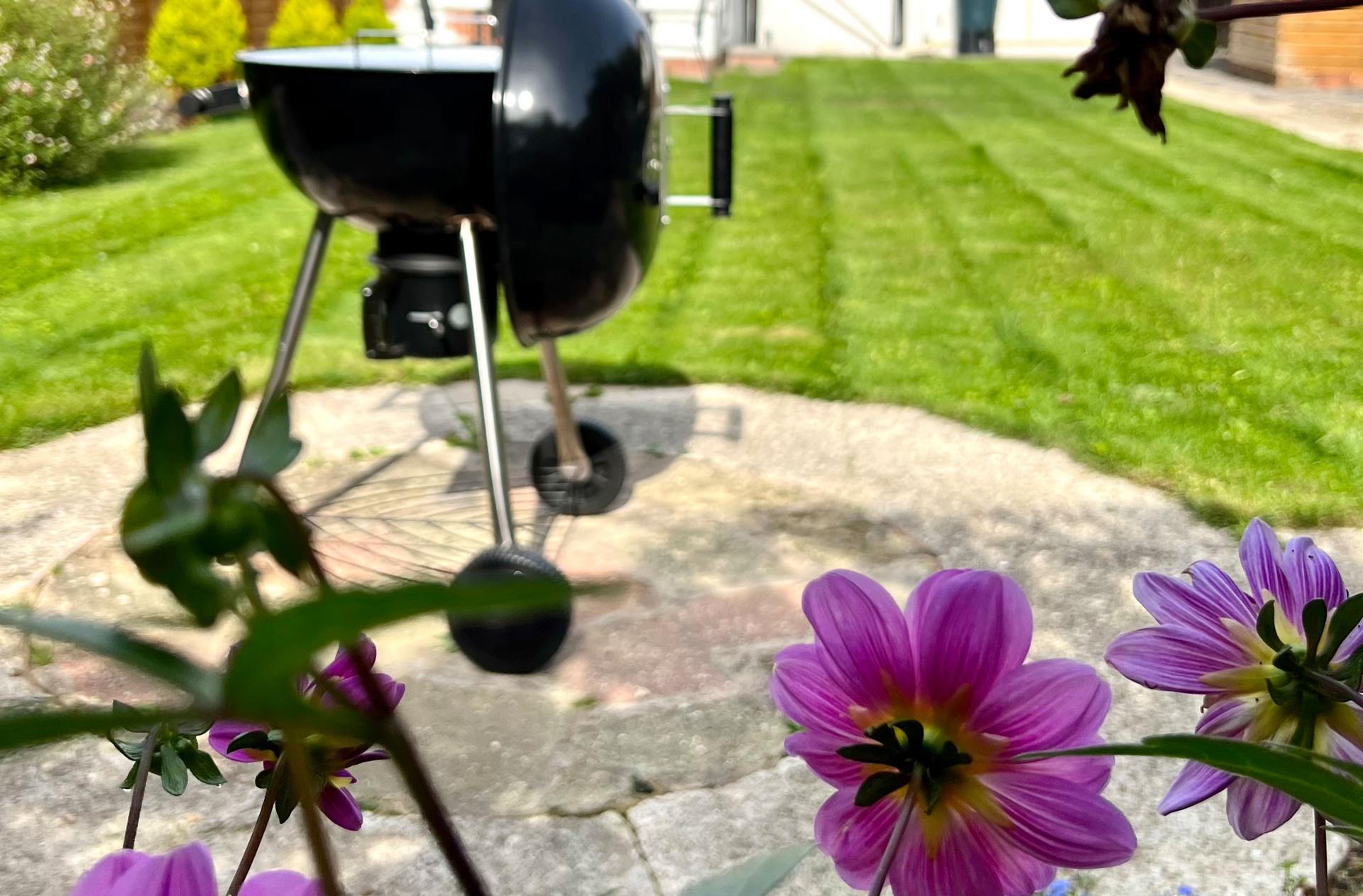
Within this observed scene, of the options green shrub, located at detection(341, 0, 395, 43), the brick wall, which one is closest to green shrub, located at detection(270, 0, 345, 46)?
green shrub, located at detection(341, 0, 395, 43)

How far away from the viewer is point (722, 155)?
3.01 meters

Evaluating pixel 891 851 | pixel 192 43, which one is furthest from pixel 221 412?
pixel 192 43

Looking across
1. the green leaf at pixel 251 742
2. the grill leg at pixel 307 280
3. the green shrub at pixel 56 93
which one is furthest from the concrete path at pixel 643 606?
the green shrub at pixel 56 93

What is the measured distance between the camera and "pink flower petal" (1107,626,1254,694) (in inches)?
17.5

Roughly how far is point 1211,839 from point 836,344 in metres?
2.97

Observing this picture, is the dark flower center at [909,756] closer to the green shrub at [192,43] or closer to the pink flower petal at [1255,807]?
the pink flower petal at [1255,807]

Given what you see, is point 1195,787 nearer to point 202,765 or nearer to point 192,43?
point 202,765

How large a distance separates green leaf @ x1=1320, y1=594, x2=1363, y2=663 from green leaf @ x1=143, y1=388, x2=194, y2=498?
1.26ft

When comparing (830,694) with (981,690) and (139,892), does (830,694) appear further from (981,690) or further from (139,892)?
(139,892)

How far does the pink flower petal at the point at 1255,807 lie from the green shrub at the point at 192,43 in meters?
12.1

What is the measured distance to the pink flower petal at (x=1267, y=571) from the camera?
0.48 meters

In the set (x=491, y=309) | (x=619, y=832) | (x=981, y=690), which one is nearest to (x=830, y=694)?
(x=981, y=690)

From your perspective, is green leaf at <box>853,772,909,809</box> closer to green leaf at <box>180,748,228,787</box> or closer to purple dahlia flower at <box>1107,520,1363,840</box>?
purple dahlia flower at <box>1107,520,1363,840</box>

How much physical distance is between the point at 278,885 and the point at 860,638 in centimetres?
18
